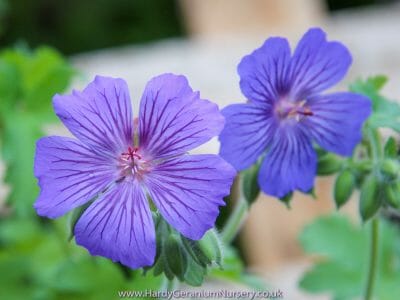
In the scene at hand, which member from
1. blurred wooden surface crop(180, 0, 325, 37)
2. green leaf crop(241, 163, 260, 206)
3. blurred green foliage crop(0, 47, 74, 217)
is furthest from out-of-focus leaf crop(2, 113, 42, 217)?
blurred wooden surface crop(180, 0, 325, 37)

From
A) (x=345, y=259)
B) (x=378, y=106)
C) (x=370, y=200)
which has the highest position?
(x=378, y=106)

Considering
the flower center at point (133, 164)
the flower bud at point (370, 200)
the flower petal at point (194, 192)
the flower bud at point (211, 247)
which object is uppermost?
the flower center at point (133, 164)

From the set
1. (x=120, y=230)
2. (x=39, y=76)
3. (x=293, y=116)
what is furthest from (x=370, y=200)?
(x=39, y=76)

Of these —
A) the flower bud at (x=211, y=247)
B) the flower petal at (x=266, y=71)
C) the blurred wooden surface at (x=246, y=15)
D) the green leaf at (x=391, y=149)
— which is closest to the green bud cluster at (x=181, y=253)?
the flower bud at (x=211, y=247)

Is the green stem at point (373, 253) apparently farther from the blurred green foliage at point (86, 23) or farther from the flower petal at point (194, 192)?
the blurred green foliage at point (86, 23)

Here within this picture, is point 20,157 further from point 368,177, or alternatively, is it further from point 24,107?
point 368,177

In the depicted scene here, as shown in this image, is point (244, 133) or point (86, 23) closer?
point (244, 133)

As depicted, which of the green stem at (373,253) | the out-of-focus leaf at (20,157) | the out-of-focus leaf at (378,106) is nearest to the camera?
the out-of-focus leaf at (378,106)
